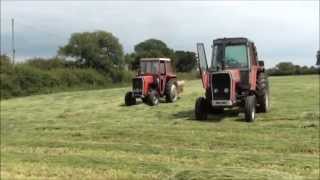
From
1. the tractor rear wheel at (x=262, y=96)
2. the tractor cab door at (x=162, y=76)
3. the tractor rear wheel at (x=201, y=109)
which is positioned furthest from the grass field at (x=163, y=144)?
the tractor cab door at (x=162, y=76)

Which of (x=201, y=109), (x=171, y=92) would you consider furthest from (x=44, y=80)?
(x=201, y=109)

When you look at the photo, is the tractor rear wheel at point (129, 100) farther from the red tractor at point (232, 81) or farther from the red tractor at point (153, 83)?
the red tractor at point (232, 81)

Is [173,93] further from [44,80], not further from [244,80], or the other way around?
[44,80]

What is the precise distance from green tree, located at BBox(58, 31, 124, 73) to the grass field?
3332 centimetres

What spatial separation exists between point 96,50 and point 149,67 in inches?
1302

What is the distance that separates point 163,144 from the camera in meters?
14.5

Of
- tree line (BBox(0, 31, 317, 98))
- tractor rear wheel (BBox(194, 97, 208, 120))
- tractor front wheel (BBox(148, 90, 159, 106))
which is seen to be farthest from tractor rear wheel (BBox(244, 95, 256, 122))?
tree line (BBox(0, 31, 317, 98))

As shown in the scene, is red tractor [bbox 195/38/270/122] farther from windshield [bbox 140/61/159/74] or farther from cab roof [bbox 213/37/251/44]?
windshield [bbox 140/61/159/74]

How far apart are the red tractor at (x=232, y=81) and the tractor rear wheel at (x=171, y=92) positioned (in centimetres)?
542

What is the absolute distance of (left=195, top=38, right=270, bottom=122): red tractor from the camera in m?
17.2

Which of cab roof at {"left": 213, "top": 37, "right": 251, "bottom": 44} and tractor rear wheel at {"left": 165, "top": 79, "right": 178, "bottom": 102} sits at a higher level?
cab roof at {"left": 213, "top": 37, "right": 251, "bottom": 44}

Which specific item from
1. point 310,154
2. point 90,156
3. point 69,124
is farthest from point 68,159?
point 69,124

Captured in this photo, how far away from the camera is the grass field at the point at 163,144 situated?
1095 cm

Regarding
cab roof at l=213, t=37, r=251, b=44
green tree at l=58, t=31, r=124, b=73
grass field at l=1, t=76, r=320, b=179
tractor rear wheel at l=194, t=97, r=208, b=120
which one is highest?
green tree at l=58, t=31, r=124, b=73
